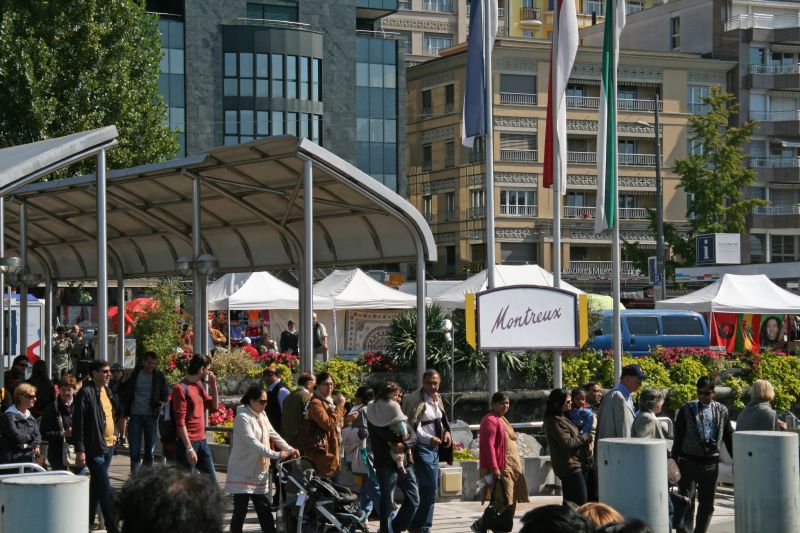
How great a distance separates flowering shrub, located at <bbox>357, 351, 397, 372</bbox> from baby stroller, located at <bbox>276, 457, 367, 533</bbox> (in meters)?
11.6

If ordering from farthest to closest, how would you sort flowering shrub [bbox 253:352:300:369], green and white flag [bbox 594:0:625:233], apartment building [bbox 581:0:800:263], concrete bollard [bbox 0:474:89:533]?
apartment building [bbox 581:0:800:263], flowering shrub [bbox 253:352:300:369], green and white flag [bbox 594:0:625:233], concrete bollard [bbox 0:474:89:533]

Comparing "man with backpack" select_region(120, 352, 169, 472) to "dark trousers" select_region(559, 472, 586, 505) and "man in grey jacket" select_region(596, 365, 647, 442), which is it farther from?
"man in grey jacket" select_region(596, 365, 647, 442)

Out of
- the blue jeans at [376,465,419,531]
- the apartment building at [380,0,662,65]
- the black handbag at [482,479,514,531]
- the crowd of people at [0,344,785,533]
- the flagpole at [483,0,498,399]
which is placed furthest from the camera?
the apartment building at [380,0,662,65]

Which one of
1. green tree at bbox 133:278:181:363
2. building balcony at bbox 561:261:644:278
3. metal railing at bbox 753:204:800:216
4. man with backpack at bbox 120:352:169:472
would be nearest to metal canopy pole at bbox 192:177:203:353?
man with backpack at bbox 120:352:169:472

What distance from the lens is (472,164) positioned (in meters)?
66.4

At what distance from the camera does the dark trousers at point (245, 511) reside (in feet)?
39.0

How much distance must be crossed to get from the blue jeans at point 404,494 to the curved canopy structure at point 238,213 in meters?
4.63

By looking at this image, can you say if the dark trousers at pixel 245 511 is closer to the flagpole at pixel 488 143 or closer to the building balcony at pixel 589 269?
the flagpole at pixel 488 143

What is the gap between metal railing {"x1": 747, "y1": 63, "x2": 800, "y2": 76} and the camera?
233ft

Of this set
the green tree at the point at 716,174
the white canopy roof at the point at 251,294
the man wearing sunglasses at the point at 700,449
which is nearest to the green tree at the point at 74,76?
the white canopy roof at the point at 251,294

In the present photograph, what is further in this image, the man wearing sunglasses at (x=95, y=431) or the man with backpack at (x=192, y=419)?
the man with backpack at (x=192, y=419)

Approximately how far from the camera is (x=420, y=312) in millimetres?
16875

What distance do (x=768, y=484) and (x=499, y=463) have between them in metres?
3.88

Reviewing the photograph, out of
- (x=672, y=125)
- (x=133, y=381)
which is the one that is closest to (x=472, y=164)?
(x=672, y=125)
